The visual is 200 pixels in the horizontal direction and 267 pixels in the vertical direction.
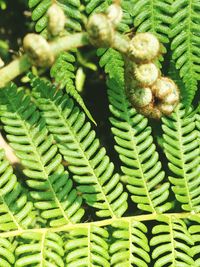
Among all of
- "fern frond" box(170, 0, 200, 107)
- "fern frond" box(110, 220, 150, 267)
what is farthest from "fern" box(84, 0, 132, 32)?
"fern frond" box(110, 220, 150, 267)

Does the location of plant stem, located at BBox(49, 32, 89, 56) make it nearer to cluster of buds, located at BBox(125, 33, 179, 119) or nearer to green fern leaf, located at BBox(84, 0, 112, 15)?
cluster of buds, located at BBox(125, 33, 179, 119)

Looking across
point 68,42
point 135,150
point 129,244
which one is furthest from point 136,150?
point 68,42

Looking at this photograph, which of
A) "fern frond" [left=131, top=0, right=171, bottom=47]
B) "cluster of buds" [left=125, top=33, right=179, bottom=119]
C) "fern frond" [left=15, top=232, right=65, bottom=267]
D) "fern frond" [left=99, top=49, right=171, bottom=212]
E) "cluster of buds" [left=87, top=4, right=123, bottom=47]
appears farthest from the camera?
"fern frond" [left=99, top=49, right=171, bottom=212]

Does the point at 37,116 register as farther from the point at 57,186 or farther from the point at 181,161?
the point at 181,161

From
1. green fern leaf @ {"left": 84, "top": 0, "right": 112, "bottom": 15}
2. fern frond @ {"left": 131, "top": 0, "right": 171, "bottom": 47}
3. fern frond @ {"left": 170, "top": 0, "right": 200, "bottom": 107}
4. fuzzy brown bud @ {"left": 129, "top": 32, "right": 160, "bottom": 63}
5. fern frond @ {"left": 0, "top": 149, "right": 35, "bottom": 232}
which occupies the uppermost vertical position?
fuzzy brown bud @ {"left": 129, "top": 32, "right": 160, "bottom": 63}

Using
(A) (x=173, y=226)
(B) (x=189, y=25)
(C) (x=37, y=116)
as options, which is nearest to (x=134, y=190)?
(A) (x=173, y=226)

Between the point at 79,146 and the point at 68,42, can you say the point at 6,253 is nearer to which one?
the point at 79,146
